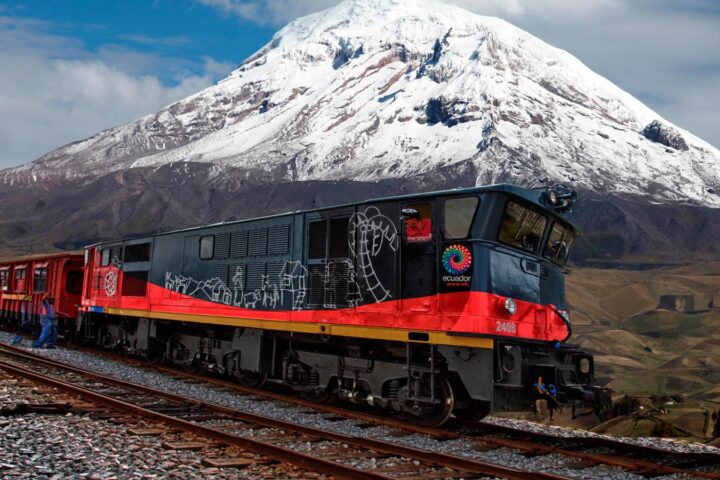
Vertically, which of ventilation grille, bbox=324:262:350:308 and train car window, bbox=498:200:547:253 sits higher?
train car window, bbox=498:200:547:253

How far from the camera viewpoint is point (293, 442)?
32.8ft

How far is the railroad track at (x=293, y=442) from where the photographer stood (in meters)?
8.39

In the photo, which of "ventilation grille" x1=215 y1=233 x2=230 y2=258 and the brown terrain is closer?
the brown terrain

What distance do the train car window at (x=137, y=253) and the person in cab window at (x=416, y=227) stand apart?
10309 mm

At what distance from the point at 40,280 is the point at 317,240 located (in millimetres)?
18987

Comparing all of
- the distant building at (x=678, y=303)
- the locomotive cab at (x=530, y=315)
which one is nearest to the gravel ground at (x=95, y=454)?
the locomotive cab at (x=530, y=315)

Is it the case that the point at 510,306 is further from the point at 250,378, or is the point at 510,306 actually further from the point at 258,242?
the point at 250,378

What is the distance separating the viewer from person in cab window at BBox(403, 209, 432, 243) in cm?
1170

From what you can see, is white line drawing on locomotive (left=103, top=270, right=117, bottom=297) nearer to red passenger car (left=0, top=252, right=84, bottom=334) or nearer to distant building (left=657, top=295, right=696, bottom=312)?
red passenger car (left=0, top=252, right=84, bottom=334)

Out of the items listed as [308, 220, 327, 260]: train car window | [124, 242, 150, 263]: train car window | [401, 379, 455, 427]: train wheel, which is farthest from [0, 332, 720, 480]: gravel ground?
[124, 242, 150, 263]: train car window

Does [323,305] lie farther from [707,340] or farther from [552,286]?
[707,340]

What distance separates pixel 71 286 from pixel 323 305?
16792mm

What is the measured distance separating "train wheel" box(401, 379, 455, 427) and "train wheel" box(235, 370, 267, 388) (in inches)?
186

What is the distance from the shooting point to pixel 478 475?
8461 millimetres
